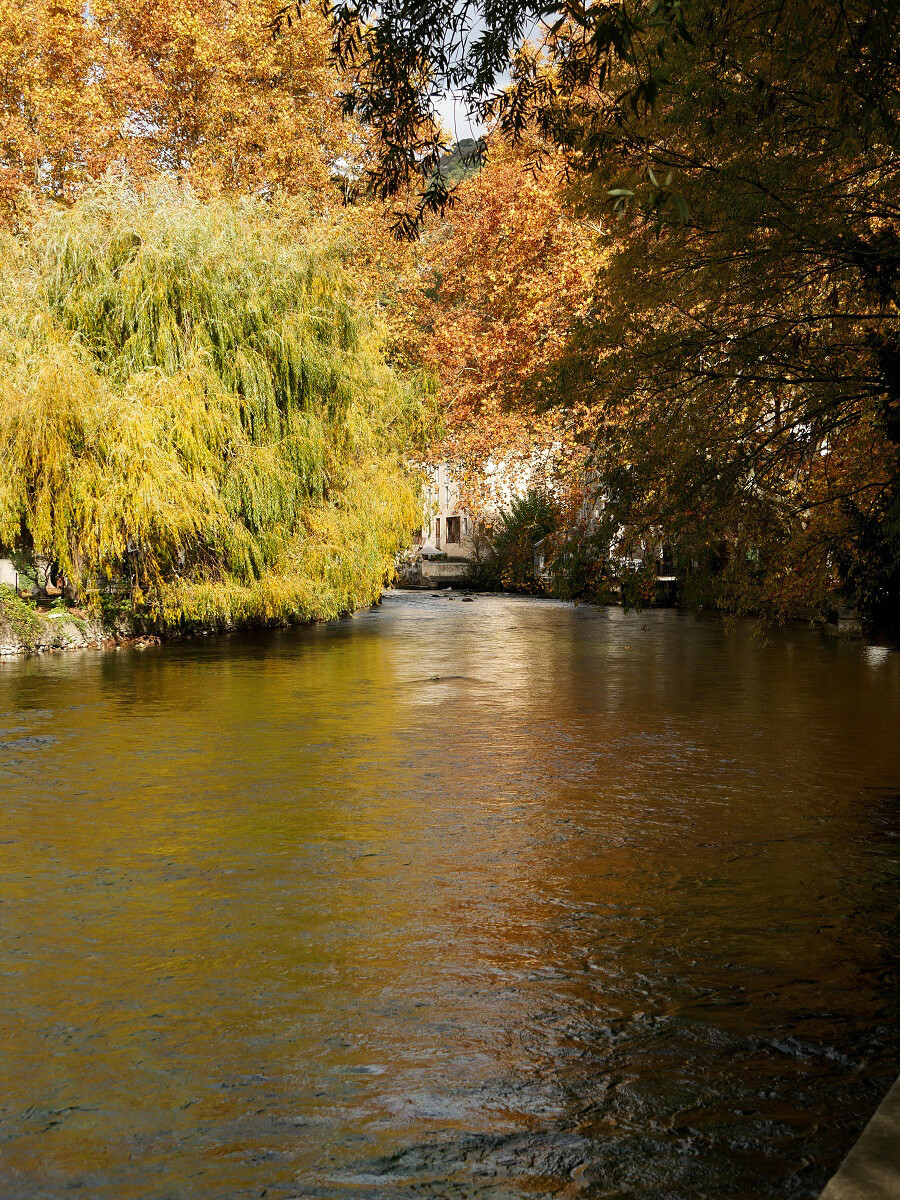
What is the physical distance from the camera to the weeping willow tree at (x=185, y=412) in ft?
85.7

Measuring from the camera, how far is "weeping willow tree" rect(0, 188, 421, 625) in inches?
1029

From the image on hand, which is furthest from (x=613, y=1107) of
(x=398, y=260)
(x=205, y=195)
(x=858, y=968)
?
(x=398, y=260)

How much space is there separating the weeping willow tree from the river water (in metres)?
9.02

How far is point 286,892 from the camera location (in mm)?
9734

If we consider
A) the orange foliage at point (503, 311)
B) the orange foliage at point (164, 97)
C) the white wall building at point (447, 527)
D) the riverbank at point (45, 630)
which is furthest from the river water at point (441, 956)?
the white wall building at point (447, 527)

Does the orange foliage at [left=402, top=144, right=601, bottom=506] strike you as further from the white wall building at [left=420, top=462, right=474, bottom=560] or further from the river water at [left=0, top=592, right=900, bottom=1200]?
the white wall building at [left=420, top=462, right=474, bottom=560]

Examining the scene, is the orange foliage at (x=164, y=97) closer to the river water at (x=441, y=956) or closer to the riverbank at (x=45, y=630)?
the riverbank at (x=45, y=630)

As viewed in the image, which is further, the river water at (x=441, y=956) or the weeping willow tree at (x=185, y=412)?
the weeping willow tree at (x=185, y=412)

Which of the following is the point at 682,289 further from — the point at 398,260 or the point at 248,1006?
the point at 398,260

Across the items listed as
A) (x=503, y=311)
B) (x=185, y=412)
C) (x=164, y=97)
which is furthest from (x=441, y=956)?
(x=164, y=97)

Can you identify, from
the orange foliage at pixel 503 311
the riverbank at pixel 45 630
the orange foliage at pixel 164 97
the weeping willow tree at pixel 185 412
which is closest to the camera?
the weeping willow tree at pixel 185 412

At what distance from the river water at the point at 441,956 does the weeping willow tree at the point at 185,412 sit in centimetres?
902

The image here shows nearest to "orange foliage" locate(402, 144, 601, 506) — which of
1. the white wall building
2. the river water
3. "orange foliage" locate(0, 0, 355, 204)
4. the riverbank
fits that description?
"orange foliage" locate(0, 0, 355, 204)

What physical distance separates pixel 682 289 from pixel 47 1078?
1319 cm
